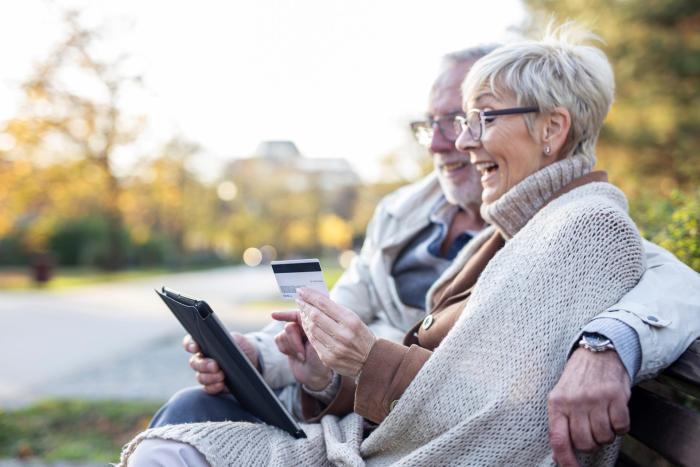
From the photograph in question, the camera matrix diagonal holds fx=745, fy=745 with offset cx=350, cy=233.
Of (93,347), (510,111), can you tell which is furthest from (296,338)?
(93,347)

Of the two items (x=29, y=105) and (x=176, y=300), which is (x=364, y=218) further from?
(x=176, y=300)

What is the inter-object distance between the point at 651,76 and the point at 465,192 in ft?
27.2

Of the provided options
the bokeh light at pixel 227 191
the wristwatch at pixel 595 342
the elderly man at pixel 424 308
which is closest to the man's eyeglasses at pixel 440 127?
the elderly man at pixel 424 308

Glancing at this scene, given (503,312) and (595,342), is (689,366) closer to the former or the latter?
(595,342)

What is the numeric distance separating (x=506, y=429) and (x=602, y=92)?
984mm

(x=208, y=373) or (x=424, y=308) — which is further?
(x=424, y=308)

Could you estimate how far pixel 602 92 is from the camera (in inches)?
80.8

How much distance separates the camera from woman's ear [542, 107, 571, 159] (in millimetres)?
2008

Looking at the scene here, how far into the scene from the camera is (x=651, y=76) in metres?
10.0

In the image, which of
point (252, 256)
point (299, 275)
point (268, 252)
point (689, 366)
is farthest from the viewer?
point (252, 256)

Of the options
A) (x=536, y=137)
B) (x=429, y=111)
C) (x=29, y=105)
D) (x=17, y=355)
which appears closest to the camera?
(x=536, y=137)

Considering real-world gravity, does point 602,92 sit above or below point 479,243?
above

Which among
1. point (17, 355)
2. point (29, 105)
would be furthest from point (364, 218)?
point (17, 355)

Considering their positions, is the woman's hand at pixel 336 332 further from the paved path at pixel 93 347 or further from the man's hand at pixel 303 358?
the paved path at pixel 93 347
